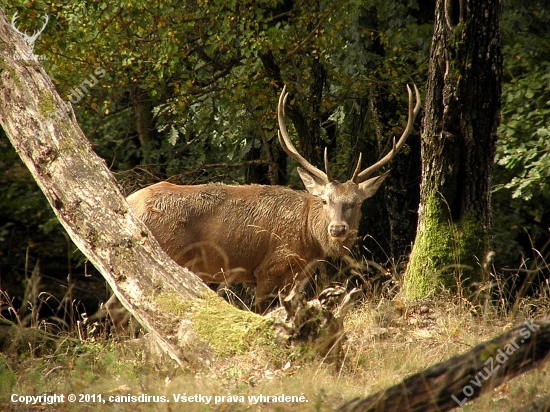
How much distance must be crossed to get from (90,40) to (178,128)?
2.15 metres

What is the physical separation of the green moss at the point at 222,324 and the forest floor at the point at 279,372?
99 mm

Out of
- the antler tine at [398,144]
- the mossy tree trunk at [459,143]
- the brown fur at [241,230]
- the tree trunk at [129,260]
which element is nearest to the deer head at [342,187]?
the antler tine at [398,144]

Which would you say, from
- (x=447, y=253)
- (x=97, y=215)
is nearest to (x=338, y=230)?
(x=447, y=253)

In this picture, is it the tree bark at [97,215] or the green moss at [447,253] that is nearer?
the tree bark at [97,215]

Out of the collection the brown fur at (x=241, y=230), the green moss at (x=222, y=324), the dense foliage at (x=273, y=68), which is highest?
the dense foliage at (x=273, y=68)

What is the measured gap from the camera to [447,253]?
6.87 m

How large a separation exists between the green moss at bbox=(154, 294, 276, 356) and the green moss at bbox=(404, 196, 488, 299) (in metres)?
2.25

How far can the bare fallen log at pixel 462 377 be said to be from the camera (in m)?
3.61

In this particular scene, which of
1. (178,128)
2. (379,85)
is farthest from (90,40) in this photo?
(379,85)

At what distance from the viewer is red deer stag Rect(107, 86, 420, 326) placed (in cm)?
830

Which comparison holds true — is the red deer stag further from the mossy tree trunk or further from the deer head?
the mossy tree trunk

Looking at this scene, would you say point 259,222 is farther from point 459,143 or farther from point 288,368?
point 288,368

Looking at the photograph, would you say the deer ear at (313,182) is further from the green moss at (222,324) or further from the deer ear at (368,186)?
the green moss at (222,324)

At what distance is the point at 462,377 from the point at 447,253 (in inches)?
131
